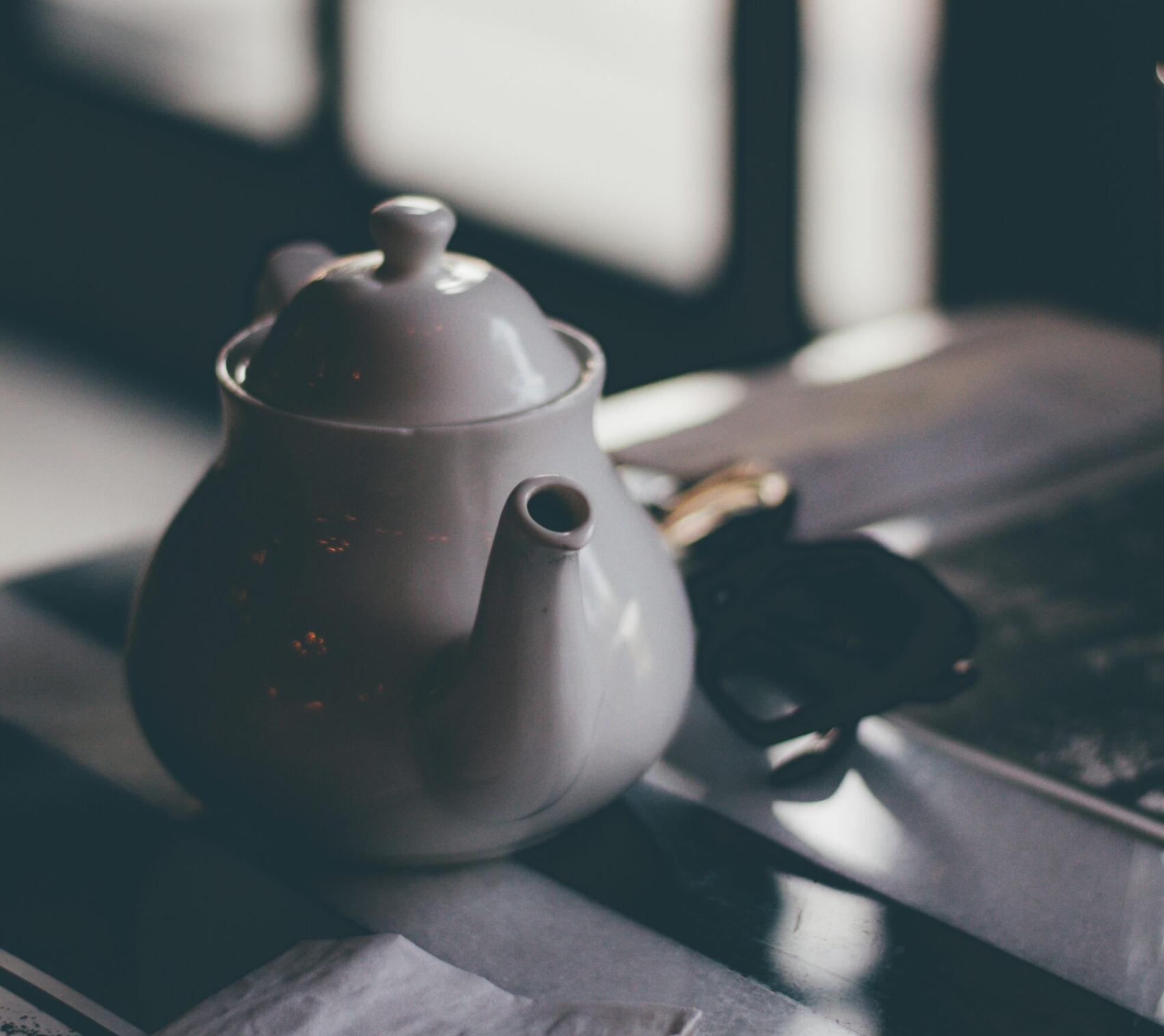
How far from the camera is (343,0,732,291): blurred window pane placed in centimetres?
182

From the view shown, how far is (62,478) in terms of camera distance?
1959 mm

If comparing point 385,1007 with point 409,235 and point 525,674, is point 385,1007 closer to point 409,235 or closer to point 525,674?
point 525,674

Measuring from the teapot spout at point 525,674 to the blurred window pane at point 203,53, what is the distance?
201cm

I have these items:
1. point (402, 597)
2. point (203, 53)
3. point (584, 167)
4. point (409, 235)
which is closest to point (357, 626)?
point (402, 597)

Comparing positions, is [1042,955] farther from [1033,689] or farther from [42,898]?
[42,898]

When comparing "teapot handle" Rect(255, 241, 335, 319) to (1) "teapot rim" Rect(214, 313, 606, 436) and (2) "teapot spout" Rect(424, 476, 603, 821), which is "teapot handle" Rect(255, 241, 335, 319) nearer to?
(1) "teapot rim" Rect(214, 313, 606, 436)

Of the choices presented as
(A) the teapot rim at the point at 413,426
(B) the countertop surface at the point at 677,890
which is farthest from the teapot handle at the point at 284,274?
(B) the countertop surface at the point at 677,890

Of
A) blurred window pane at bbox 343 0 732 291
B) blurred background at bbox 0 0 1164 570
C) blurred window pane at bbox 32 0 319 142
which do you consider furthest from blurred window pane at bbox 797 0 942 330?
blurred window pane at bbox 32 0 319 142

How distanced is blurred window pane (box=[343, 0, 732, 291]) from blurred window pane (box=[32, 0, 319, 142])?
4.2 inches

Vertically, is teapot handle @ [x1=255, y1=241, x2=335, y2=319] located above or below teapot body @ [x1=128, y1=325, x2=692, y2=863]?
above

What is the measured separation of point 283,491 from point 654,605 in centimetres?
12

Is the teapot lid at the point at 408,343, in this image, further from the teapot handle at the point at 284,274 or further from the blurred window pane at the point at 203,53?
the blurred window pane at the point at 203,53

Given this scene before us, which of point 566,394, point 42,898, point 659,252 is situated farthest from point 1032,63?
point 42,898

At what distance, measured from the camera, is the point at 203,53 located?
7.85ft
